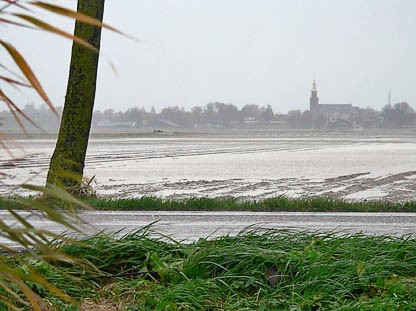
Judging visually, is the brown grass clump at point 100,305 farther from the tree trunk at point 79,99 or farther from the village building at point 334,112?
the village building at point 334,112

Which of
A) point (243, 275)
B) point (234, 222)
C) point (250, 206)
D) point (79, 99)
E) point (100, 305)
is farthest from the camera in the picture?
point (79, 99)

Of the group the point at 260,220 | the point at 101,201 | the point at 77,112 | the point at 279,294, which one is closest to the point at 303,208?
the point at 260,220

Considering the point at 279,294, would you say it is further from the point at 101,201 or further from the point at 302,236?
the point at 101,201

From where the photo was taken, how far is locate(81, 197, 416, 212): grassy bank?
9586 millimetres

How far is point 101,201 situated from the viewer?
9.91 m

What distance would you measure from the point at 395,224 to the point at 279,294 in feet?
15.6

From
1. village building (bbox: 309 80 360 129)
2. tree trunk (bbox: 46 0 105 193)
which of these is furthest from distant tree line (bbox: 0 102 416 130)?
tree trunk (bbox: 46 0 105 193)

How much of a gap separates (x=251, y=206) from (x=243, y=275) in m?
5.60

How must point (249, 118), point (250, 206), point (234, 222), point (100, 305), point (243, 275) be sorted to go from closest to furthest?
point (100, 305) → point (243, 275) → point (234, 222) → point (250, 206) → point (249, 118)

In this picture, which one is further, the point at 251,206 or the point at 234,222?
the point at 251,206

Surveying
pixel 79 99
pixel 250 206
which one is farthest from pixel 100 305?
pixel 79 99

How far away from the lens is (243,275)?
13.3 feet

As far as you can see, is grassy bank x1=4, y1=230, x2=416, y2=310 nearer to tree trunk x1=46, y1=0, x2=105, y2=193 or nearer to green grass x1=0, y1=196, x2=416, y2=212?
green grass x1=0, y1=196, x2=416, y2=212

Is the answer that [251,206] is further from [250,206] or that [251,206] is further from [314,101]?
[314,101]
